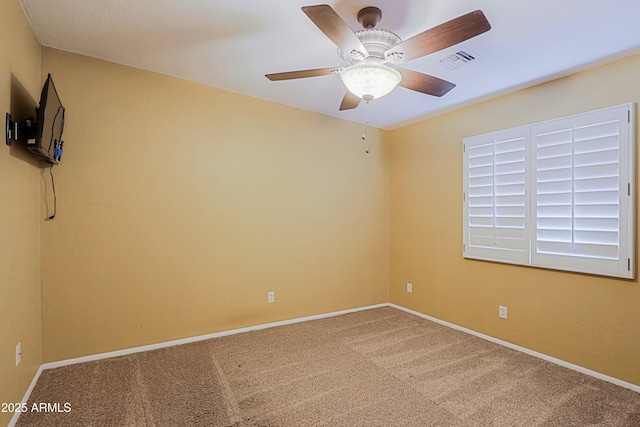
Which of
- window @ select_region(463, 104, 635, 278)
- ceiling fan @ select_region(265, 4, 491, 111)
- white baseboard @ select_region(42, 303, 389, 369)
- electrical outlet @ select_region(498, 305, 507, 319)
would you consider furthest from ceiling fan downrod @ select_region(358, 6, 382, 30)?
white baseboard @ select_region(42, 303, 389, 369)

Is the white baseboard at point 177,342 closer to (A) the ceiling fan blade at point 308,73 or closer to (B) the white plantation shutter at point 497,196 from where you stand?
(B) the white plantation shutter at point 497,196

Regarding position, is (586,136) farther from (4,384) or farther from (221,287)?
(4,384)

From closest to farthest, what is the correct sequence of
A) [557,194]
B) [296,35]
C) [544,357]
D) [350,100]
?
1. [296,35]
2. [350,100]
3. [557,194]
4. [544,357]

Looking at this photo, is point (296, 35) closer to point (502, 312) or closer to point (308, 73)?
point (308, 73)

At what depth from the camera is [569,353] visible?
2.59 meters

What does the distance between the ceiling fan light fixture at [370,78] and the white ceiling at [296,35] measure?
1.40ft

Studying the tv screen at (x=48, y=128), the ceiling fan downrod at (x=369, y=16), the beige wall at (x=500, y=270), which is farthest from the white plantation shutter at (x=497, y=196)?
the tv screen at (x=48, y=128)

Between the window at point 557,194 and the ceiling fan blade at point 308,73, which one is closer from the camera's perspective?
the ceiling fan blade at point 308,73

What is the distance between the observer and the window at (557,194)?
2.31 m

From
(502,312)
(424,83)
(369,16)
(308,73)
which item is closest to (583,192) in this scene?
(502,312)

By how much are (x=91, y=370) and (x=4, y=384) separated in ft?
2.59

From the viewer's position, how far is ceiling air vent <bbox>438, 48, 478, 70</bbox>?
2340 millimetres

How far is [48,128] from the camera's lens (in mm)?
1998

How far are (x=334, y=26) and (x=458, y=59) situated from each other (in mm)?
1408
